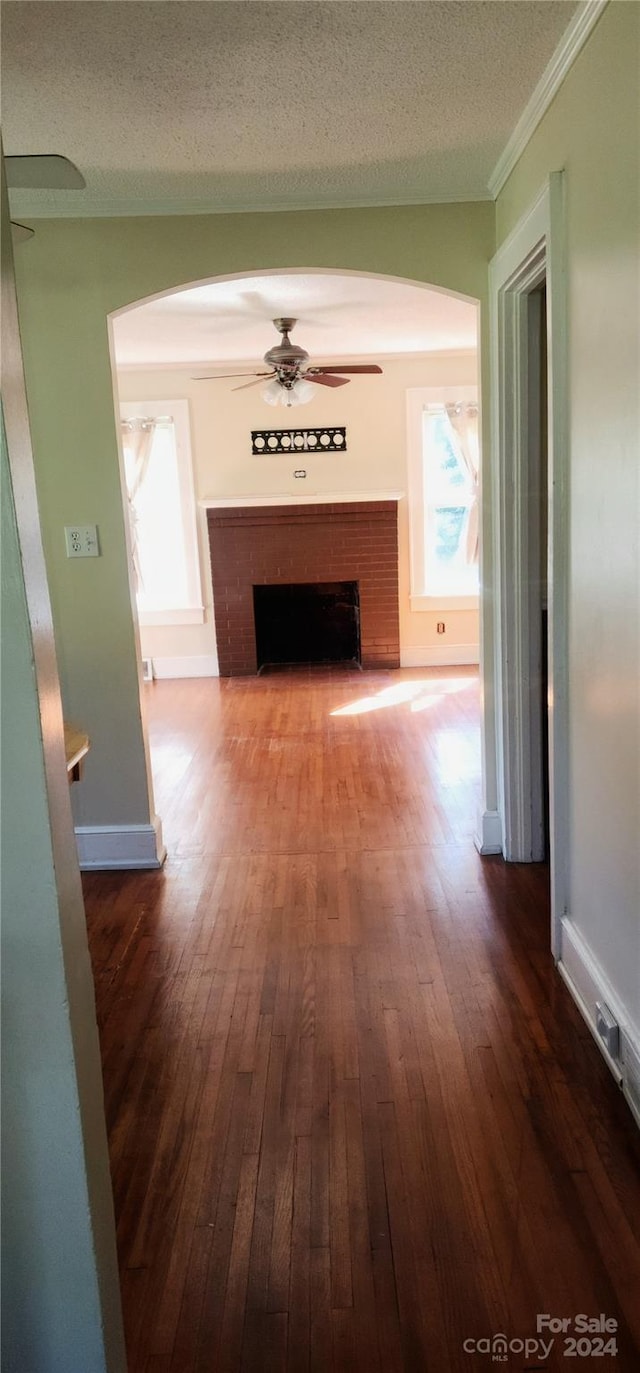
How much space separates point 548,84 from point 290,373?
9.93 feet

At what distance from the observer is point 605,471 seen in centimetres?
193

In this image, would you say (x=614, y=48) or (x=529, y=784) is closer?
(x=614, y=48)

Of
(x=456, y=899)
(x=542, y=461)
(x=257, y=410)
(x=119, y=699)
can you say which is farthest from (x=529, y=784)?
(x=257, y=410)

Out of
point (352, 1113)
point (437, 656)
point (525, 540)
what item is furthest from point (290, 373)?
point (352, 1113)

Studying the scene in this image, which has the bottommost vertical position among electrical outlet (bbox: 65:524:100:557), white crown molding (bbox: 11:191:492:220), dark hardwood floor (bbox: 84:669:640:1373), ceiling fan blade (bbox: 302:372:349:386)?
dark hardwood floor (bbox: 84:669:640:1373)

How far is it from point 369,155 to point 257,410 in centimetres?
438

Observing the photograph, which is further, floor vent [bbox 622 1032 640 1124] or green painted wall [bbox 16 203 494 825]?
green painted wall [bbox 16 203 494 825]

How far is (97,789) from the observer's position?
11.2ft

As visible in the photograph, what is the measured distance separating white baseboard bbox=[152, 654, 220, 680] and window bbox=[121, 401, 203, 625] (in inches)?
12.2

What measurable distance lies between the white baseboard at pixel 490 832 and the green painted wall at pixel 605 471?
39.7 inches

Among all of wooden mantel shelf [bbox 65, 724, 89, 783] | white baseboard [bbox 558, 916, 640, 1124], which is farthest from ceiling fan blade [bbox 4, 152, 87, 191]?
white baseboard [bbox 558, 916, 640, 1124]

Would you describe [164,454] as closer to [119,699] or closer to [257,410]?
[257,410]

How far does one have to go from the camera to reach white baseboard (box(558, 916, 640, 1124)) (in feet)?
6.22

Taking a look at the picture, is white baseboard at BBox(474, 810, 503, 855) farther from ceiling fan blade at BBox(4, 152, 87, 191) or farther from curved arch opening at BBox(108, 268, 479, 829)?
curved arch opening at BBox(108, 268, 479, 829)
